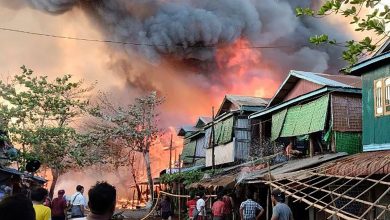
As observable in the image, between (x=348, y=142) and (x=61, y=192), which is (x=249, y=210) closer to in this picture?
(x=61, y=192)

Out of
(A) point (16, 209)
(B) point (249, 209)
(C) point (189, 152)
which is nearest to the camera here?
(A) point (16, 209)

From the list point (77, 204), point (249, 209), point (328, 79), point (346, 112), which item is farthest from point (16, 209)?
point (328, 79)

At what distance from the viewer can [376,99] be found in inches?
560

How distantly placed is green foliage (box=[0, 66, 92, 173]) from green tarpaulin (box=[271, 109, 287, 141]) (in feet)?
38.5

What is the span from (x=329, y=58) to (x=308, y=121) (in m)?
30.5

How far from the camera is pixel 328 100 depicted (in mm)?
15867

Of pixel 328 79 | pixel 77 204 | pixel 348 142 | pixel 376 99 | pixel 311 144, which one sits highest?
pixel 328 79

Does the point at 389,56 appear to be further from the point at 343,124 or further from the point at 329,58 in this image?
the point at 329,58

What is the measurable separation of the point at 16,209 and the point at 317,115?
1483cm

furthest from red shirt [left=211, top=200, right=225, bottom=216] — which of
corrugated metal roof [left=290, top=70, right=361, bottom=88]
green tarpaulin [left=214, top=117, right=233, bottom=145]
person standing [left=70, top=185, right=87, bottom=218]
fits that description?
green tarpaulin [left=214, top=117, right=233, bottom=145]

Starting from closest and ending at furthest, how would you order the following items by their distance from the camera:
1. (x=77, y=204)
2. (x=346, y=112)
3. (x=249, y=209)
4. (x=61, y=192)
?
(x=61, y=192) < (x=77, y=204) < (x=249, y=209) < (x=346, y=112)

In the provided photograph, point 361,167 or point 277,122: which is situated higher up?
point 277,122

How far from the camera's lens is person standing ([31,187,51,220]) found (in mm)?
6031

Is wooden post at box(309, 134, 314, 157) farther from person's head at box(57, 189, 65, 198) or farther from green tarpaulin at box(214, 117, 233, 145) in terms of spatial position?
person's head at box(57, 189, 65, 198)
